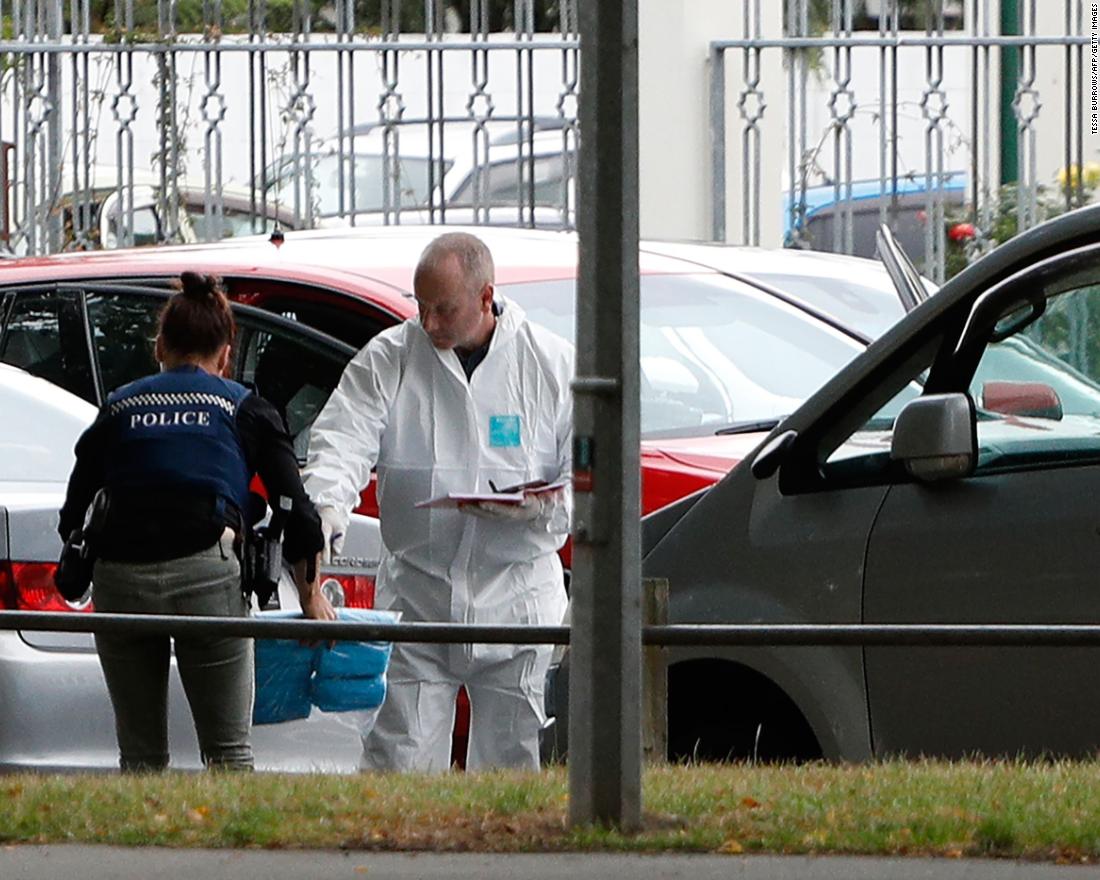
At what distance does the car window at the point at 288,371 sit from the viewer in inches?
325

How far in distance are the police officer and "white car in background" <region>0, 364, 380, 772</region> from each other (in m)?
0.24

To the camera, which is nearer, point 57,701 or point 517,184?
point 57,701

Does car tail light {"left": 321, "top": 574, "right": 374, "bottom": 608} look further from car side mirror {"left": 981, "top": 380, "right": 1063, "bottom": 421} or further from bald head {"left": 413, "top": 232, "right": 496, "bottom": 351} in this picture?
car side mirror {"left": 981, "top": 380, "right": 1063, "bottom": 421}

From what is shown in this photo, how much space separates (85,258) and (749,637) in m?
4.27

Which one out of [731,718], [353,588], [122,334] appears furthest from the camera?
[122,334]

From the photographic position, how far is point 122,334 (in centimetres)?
874

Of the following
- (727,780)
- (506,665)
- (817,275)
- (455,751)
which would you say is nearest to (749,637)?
(727,780)

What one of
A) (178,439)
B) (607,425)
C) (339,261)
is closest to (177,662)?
(178,439)

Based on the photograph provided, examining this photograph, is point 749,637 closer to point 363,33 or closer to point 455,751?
point 455,751

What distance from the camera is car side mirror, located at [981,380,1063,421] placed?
6.04 m

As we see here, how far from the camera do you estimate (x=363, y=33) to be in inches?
544

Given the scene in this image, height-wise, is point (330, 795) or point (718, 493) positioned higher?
point (718, 493)

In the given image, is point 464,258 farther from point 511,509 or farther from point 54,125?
point 54,125

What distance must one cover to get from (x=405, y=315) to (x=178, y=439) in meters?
1.60
